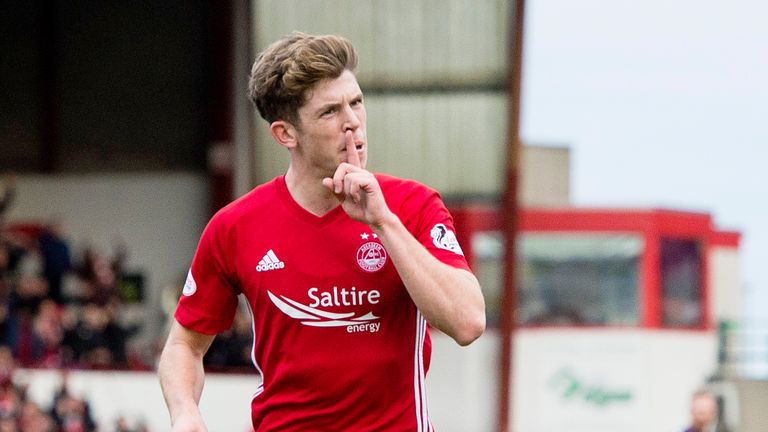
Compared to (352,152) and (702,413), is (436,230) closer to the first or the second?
(352,152)

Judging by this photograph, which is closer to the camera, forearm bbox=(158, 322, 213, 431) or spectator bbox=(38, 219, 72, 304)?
forearm bbox=(158, 322, 213, 431)

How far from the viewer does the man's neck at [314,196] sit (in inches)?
157

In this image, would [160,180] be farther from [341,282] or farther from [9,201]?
[341,282]

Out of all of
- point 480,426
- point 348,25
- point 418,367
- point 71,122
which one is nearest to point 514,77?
point 348,25

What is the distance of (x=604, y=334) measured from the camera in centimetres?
2305

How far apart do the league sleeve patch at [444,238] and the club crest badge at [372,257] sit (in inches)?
5.7

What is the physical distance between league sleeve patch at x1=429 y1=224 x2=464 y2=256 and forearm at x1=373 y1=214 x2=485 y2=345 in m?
0.19

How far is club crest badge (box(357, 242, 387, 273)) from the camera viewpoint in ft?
12.7

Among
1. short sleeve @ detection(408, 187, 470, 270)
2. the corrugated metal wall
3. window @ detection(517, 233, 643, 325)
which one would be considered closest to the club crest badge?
short sleeve @ detection(408, 187, 470, 270)

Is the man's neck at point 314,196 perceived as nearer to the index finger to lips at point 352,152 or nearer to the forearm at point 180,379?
the index finger to lips at point 352,152

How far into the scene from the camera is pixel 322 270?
12.9ft

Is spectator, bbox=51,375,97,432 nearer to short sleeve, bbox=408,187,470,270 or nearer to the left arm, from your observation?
short sleeve, bbox=408,187,470,270

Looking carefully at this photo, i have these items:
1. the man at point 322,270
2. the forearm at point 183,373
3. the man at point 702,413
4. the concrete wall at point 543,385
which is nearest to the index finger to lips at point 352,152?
the man at point 322,270

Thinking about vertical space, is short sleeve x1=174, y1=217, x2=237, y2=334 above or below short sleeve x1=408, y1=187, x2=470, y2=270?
below
